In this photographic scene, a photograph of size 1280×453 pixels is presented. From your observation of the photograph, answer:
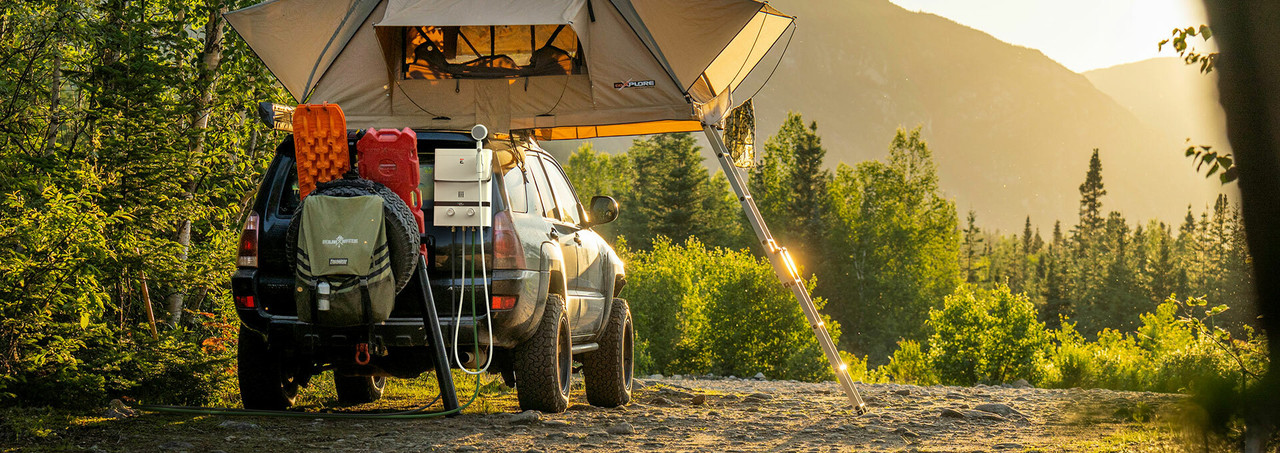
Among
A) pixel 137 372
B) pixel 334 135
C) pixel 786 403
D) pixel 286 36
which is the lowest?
→ pixel 786 403

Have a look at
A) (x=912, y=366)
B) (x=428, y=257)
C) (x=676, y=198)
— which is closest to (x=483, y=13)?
(x=428, y=257)

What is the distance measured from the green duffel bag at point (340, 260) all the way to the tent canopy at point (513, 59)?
9.62 ft

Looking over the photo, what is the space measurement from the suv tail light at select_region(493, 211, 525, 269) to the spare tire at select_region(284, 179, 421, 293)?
536 millimetres

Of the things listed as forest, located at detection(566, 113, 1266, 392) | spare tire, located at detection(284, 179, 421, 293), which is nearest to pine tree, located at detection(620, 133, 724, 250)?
forest, located at detection(566, 113, 1266, 392)

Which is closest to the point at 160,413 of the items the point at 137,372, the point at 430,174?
the point at 137,372

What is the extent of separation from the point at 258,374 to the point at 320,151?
158cm

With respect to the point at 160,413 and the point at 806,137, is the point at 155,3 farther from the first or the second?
the point at 806,137

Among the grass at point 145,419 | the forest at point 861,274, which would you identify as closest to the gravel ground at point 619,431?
the grass at point 145,419

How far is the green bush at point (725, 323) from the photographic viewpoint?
163ft

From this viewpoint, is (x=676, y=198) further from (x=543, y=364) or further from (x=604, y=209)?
(x=543, y=364)

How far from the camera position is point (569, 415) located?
7.40 meters

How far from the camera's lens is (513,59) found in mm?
9844

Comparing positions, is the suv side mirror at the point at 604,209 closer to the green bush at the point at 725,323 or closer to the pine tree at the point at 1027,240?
the green bush at the point at 725,323

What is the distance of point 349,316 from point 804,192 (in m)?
61.2
